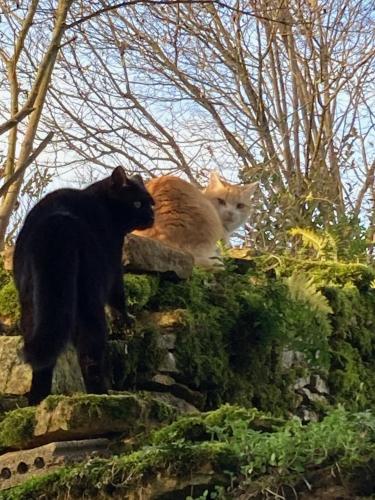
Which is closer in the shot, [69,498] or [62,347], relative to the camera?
[69,498]

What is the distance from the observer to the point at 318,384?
5156 millimetres

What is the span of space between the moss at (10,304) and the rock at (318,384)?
1787mm

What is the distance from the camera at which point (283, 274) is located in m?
5.60

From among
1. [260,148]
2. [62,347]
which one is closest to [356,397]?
[62,347]

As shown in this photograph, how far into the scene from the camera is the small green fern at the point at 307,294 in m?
4.66

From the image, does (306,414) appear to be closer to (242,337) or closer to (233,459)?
(242,337)

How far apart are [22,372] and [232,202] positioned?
199 inches

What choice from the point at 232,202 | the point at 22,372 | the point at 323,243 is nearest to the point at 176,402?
the point at 22,372

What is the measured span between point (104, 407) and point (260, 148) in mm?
9583

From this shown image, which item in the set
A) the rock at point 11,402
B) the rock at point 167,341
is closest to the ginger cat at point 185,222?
the rock at point 167,341

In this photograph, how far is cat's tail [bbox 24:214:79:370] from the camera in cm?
327

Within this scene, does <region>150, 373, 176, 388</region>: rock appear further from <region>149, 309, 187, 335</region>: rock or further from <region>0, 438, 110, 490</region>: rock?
<region>0, 438, 110, 490</region>: rock

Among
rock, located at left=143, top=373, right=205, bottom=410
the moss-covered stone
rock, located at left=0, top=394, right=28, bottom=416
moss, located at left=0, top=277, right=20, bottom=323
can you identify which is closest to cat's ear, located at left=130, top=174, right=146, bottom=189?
moss, located at left=0, top=277, right=20, bottom=323

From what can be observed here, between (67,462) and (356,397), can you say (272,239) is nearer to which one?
(356,397)
